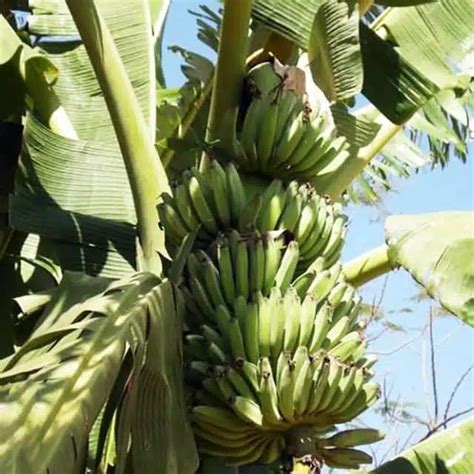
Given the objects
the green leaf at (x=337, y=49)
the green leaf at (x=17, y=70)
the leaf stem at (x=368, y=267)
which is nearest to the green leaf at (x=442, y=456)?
the leaf stem at (x=368, y=267)

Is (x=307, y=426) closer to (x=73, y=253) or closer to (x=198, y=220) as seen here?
(x=198, y=220)

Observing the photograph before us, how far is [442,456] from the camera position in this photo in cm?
178

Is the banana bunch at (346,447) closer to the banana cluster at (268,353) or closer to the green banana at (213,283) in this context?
the banana cluster at (268,353)

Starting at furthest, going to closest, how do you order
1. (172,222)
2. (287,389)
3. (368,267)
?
(368,267), (172,222), (287,389)

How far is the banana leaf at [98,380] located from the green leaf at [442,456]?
611 millimetres

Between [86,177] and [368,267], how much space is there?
0.56 m

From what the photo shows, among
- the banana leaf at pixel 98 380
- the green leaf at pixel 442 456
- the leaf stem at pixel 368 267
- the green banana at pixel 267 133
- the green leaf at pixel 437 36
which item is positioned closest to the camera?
the banana leaf at pixel 98 380

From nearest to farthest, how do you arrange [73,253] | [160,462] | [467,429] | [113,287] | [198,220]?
[160,462], [113,287], [198,220], [73,253], [467,429]

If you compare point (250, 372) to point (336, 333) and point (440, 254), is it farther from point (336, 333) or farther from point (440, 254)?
point (440, 254)

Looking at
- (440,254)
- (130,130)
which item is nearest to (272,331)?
(440,254)

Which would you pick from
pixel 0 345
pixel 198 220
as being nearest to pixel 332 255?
pixel 198 220

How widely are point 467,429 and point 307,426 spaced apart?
0.60 metres

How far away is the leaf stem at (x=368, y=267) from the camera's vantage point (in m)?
1.83

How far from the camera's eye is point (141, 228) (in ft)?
5.08
